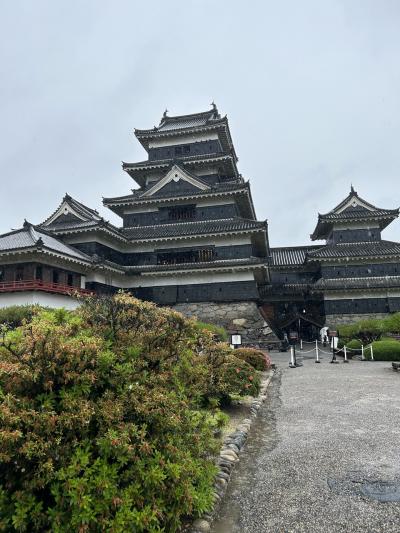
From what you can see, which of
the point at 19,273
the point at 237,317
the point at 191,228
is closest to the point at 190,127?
the point at 191,228

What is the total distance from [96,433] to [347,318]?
2971cm

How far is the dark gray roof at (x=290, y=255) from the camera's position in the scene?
125ft

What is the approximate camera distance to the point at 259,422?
8.42 metres

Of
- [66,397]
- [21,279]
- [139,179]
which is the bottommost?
[66,397]

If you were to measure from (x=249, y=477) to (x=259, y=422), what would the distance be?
3.22m

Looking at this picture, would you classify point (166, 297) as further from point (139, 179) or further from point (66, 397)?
point (66, 397)

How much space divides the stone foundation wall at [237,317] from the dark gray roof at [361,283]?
7528 millimetres

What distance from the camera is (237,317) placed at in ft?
87.0

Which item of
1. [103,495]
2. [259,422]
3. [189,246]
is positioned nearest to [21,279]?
[189,246]

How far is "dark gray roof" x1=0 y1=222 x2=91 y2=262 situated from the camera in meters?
21.6

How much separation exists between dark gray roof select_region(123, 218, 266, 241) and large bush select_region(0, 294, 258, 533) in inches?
894

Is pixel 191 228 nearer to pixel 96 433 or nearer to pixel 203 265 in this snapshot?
pixel 203 265

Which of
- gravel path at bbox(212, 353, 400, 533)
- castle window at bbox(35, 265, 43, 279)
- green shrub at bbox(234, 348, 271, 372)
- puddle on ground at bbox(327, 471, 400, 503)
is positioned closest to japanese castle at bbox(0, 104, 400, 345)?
castle window at bbox(35, 265, 43, 279)

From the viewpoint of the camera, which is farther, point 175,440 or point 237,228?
point 237,228
